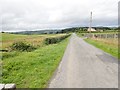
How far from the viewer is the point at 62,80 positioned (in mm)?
8422

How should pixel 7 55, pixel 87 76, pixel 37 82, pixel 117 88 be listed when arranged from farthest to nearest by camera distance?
pixel 7 55, pixel 87 76, pixel 37 82, pixel 117 88

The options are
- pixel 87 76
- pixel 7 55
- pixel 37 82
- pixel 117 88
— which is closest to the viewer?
pixel 117 88

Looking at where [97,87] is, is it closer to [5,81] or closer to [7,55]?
[5,81]

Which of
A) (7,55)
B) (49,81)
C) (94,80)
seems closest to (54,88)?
(49,81)

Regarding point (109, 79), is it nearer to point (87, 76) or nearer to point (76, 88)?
point (87, 76)

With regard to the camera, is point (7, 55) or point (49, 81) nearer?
point (49, 81)

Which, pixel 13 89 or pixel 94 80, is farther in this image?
pixel 94 80

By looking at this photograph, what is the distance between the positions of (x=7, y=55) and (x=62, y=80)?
10.4 meters

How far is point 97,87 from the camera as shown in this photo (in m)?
7.17

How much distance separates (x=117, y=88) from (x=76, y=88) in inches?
54.6

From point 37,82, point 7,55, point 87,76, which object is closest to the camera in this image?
point 37,82

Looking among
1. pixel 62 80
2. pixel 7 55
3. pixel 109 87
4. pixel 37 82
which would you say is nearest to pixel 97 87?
pixel 109 87

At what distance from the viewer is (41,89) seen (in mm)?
7113

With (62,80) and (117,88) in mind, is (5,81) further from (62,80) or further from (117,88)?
(117,88)
